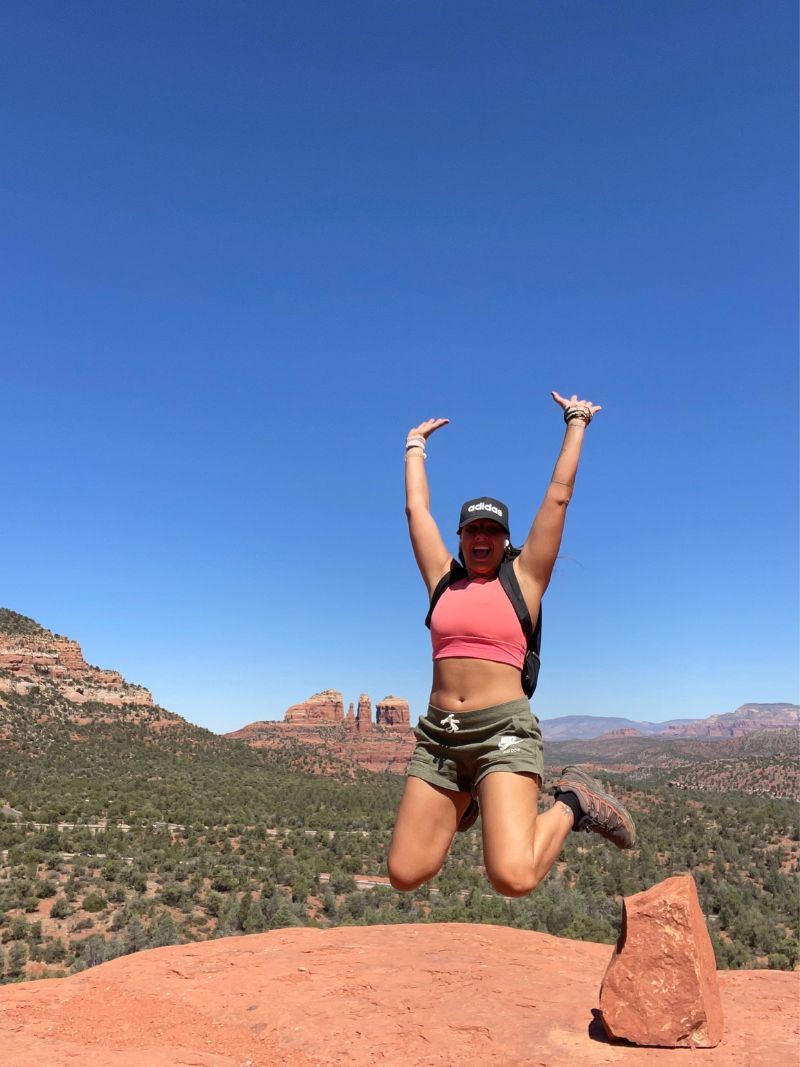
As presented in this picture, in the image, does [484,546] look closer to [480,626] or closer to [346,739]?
[480,626]

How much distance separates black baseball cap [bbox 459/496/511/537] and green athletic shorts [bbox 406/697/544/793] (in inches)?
39.2

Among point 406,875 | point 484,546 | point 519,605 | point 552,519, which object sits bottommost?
point 406,875

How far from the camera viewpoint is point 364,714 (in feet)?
370

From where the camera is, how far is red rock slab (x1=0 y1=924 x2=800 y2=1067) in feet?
19.8

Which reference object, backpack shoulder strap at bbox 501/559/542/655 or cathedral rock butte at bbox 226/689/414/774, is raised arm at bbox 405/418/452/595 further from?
cathedral rock butte at bbox 226/689/414/774

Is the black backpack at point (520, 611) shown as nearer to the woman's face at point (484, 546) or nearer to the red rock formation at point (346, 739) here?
the woman's face at point (484, 546)

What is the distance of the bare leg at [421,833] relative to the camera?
362cm

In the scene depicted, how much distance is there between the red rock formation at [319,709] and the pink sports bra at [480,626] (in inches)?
4378

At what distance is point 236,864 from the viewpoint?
2173 cm

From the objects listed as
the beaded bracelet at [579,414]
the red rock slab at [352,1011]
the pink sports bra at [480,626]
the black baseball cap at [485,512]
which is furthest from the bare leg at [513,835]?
the red rock slab at [352,1011]

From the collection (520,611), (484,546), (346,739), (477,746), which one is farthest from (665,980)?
(346,739)

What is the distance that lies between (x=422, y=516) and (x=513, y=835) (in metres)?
1.91

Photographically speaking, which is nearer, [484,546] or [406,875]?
[406,875]

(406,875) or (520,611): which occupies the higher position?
(520,611)
